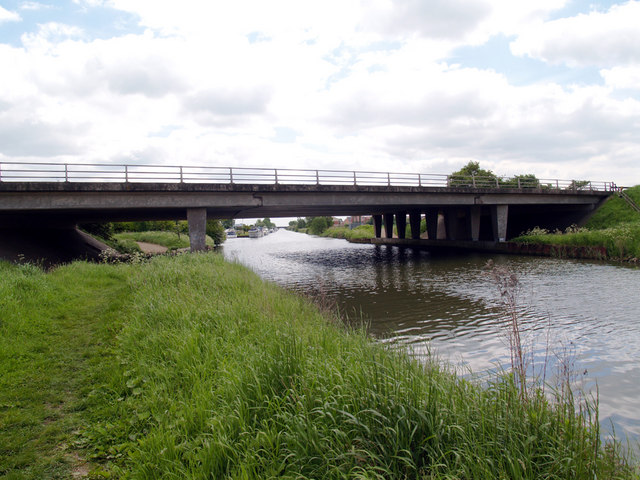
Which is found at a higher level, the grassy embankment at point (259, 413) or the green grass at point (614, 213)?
the green grass at point (614, 213)

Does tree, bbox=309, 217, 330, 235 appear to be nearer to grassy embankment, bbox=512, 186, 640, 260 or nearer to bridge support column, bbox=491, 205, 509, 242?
bridge support column, bbox=491, 205, 509, 242

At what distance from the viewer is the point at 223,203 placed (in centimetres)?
2453

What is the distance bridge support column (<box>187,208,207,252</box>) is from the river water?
5.88m

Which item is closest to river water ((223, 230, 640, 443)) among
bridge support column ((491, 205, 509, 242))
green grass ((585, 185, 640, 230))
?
bridge support column ((491, 205, 509, 242))

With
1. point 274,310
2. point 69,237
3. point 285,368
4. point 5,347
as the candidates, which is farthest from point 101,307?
point 69,237

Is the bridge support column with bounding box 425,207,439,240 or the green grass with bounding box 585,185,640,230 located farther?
the bridge support column with bounding box 425,207,439,240

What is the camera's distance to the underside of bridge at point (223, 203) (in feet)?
68.9

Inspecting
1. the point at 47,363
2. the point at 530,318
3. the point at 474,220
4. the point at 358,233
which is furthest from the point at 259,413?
the point at 358,233

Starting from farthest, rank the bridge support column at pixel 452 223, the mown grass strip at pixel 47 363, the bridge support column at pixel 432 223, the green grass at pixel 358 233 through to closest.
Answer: the green grass at pixel 358 233, the bridge support column at pixel 432 223, the bridge support column at pixel 452 223, the mown grass strip at pixel 47 363

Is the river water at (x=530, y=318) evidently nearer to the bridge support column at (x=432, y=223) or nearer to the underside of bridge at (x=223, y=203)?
the underside of bridge at (x=223, y=203)

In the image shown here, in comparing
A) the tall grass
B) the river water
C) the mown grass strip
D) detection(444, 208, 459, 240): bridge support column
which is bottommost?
the river water

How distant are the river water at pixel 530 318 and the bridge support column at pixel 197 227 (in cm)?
588

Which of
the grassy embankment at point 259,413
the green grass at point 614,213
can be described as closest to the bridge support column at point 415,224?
the green grass at point 614,213

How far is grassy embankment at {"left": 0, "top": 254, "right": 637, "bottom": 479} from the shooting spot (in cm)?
294
